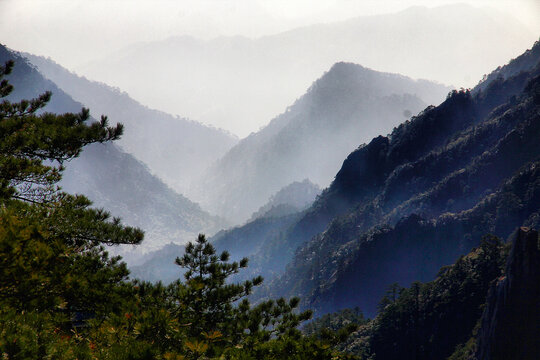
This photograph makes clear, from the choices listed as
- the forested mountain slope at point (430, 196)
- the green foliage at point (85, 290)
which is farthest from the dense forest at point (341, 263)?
the forested mountain slope at point (430, 196)

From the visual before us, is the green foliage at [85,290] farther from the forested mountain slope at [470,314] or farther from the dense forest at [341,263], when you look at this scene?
the forested mountain slope at [470,314]

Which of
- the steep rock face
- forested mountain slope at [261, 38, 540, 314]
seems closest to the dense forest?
the steep rock face

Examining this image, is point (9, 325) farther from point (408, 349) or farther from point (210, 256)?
point (408, 349)

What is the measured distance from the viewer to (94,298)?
40.9 ft

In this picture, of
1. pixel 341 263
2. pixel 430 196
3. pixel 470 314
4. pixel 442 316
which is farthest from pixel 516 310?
pixel 430 196

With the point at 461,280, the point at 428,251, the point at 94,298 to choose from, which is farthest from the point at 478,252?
the point at 94,298

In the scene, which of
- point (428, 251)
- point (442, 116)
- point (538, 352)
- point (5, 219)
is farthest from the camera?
point (442, 116)

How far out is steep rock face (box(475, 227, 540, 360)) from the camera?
66562 mm

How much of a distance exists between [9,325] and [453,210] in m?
157

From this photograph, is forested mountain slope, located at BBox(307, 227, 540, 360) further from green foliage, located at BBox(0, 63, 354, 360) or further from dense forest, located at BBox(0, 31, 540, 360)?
green foliage, located at BBox(0, 63, 354, 360)

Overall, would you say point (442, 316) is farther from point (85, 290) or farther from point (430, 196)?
point (85, 290)

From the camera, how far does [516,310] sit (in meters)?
68.2

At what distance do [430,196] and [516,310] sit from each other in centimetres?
8843

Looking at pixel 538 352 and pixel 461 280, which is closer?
pixel 538 352
